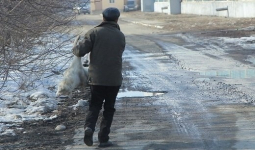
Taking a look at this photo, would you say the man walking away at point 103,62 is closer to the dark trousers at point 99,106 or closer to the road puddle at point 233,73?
the dark trousers at point 99,106

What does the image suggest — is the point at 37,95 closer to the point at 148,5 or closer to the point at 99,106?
the point at 99,106

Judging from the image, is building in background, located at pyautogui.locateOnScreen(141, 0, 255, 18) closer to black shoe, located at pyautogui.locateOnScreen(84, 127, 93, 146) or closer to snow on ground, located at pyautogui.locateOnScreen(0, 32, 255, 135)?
snow on ground, located at pyautogui.locateOnScreen(0, 32, 255, 135)

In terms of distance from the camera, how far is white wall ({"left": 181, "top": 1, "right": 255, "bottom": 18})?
39.7 m

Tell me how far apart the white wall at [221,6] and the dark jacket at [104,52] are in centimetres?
3102

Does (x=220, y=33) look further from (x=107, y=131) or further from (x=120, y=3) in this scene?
(x=120, y=3)

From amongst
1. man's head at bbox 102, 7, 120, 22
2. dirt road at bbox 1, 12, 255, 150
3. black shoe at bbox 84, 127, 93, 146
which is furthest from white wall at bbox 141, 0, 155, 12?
black shoe at bbox 84, 127, 93, 146

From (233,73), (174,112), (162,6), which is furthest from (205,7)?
(174,112)

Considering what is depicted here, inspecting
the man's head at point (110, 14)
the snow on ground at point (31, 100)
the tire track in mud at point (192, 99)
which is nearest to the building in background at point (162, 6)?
the tire track in mud at point (192, 99)

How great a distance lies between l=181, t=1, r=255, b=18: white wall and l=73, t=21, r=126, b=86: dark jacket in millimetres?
31018

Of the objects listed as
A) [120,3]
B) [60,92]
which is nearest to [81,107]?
[60,92]

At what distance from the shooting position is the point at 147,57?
2091cm

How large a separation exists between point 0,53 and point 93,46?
1.34 m

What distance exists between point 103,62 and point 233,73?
7942 mm

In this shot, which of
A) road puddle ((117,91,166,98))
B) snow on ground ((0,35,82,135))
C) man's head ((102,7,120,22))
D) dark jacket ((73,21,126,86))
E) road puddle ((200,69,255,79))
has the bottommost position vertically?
road puddle ((200,69,255,79))
